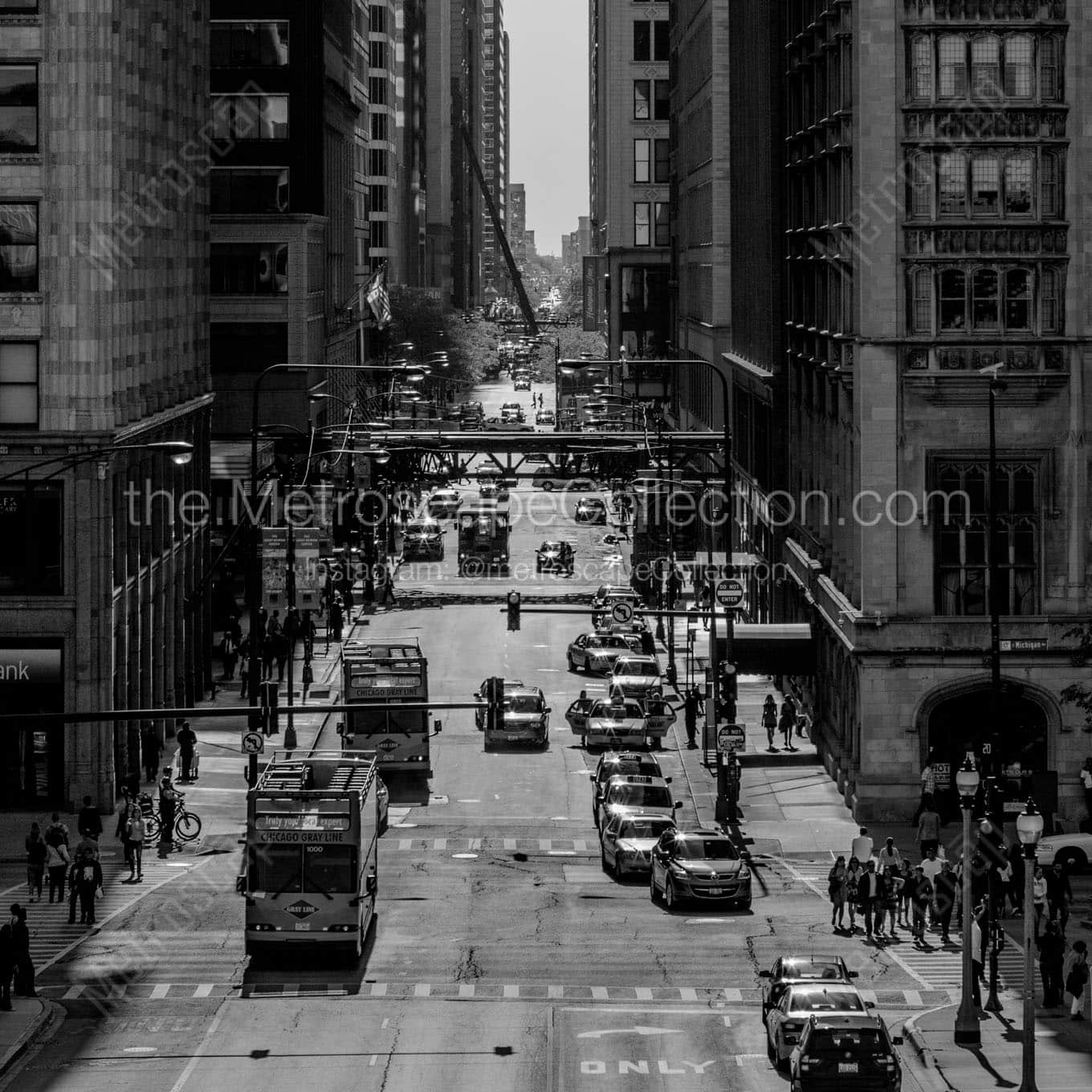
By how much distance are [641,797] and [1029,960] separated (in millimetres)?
23235

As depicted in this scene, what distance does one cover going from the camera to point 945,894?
48594 mm

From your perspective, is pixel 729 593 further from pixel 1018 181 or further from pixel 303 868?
pixel 303 868

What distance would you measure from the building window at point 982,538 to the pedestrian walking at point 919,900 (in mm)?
14194

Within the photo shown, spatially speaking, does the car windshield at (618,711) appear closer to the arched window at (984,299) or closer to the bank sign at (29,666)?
the arched window at (984,299)

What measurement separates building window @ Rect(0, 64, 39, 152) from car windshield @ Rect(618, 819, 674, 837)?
23.7 meters

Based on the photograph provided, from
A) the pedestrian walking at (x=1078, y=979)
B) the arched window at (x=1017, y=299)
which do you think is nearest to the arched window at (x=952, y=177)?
the arched window at (x=1017, y=299)

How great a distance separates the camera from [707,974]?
143 ft

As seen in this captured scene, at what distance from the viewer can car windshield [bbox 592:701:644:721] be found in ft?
246

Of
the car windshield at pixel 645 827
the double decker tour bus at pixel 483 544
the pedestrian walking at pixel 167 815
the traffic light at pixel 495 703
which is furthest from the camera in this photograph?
the double decker tour bus at pixel 483 544

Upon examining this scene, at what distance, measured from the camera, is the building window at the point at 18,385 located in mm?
62438

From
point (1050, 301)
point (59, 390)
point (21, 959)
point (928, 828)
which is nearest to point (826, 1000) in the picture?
point (21, 959)

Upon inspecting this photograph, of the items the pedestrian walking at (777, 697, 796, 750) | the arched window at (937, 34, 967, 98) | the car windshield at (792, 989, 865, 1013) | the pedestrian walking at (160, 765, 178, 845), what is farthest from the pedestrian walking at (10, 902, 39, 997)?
the pedestrian walking at (777, 697, 796, 750)

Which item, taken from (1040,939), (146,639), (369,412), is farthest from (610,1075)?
(369,412)

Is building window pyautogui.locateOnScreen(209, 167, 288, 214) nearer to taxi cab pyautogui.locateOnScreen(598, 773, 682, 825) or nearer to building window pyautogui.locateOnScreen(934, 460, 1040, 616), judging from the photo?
building window pyautogui.locateOnScreen(934, 460, 1040, 616)
